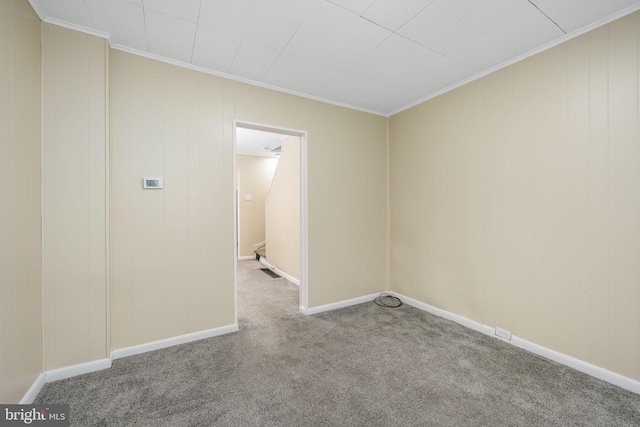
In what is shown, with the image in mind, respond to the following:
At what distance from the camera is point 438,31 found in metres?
2.04

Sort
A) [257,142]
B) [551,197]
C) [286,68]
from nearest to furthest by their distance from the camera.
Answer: [551,197] < [286,68] < [257,142]

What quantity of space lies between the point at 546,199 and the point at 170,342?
3663 millimetres

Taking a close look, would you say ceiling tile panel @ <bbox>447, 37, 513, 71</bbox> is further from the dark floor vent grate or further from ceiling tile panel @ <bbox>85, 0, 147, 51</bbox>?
the dark floor vent grate

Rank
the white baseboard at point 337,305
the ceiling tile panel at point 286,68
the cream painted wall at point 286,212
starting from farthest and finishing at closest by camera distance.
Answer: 1. the cream painted wall at point 286,212
2. the white baseboard at point 337,305
3. the ceiling tile panel at point 286,68

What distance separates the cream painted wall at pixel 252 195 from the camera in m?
6.77

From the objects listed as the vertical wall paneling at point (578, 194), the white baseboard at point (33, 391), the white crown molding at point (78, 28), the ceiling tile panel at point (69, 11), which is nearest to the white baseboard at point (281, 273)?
the white baseboard at point (33, 391)

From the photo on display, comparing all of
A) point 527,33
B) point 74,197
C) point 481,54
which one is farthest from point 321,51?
point 74,197

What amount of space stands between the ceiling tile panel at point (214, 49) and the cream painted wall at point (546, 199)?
2.37 metres

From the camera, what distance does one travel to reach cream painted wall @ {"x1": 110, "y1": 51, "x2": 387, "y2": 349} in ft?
7.43

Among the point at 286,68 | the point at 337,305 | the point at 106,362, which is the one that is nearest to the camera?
the point at 106,362

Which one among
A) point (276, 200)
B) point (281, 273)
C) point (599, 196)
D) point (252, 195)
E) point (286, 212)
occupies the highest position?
point (252, 195)

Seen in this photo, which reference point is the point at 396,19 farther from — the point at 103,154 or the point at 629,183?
the point at 103,154

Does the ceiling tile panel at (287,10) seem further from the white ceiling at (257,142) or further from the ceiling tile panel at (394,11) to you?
the white ceiling at (257,142)

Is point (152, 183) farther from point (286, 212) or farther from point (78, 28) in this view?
point (286, 212)
